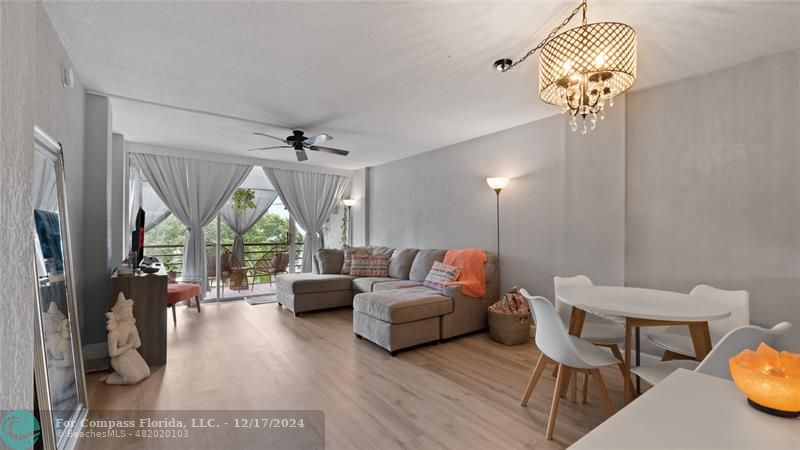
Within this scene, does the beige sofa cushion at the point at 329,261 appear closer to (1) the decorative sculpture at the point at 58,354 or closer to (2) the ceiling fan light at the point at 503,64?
(1) the decorative sculpture at the point at 58,354

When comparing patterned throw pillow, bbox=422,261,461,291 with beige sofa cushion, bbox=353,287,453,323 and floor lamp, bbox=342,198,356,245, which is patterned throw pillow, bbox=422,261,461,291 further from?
floor lamp, bbox=342,198,356,245

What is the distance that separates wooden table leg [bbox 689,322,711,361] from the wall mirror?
11.2ft

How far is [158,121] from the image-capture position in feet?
12.8

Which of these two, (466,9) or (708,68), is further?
(708,68)

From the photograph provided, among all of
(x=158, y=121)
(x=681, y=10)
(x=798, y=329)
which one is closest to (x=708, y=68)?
(x=681, y=10)

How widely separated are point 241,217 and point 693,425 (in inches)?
248

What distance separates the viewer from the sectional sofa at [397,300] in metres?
3.35

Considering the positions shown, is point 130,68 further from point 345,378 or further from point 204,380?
point 345,378

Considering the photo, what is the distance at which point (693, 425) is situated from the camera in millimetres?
749

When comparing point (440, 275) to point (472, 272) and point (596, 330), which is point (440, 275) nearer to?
point (472, 272)

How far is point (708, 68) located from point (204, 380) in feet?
14.8

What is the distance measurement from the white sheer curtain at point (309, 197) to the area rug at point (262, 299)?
886 mm

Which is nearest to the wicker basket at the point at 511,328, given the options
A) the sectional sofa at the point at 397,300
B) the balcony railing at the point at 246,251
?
the sectional sofa at the point at 397,300
